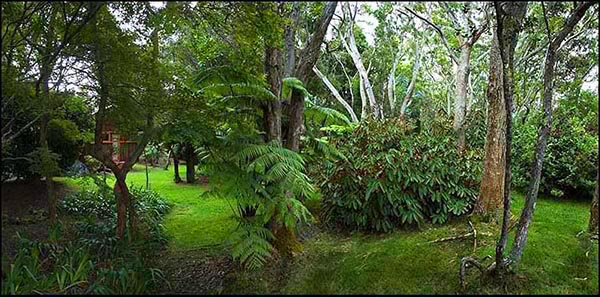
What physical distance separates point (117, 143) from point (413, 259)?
309 cm

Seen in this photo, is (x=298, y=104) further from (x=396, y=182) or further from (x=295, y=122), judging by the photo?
(x=396, y=182)

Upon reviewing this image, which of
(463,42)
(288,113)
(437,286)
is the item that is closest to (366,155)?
(288,113)

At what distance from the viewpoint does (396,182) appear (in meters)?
4.36

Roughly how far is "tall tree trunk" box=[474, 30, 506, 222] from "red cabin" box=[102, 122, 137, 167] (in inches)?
136

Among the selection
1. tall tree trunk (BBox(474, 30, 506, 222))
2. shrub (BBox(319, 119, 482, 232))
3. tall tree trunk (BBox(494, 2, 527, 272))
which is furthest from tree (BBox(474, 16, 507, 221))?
tall tree trunk (BBox(494, 2, 527, 272))

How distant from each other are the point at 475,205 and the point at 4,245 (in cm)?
405

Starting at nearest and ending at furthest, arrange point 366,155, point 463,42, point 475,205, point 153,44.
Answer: point 153,44 → point 475,205 → point 366,155 → point 463,42

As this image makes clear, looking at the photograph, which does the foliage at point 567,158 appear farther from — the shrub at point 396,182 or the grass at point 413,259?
the shrub at point 396,182

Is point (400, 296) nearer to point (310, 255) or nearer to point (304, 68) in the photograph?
point (310, 255)

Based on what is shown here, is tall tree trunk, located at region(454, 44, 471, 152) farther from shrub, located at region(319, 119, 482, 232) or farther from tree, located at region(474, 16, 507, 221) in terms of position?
tree, located at region(474, 16, 507, 221)

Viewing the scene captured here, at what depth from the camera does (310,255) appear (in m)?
3.57

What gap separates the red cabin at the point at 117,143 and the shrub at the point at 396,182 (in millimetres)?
2139

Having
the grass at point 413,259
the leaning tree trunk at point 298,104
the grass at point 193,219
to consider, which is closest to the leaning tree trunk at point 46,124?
the grass at point 193,219

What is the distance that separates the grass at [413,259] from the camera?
2314 mm
